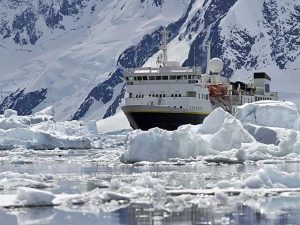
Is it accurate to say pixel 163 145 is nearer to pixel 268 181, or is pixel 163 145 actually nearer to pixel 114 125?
pixel 268 181

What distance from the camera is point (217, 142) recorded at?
2287 inches

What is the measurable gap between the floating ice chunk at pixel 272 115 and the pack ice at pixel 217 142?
7.06ft

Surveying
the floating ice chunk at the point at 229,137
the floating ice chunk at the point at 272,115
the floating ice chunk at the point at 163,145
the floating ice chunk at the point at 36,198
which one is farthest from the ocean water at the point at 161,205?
the floating ice chunk at the point at 272,115

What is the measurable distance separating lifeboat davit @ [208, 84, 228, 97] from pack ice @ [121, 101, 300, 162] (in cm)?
3465

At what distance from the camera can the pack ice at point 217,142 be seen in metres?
55.4

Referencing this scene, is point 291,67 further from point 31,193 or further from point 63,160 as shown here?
point 31,193

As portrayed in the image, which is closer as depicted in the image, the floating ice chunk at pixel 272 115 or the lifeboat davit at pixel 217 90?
the floating ice chunk at pixel 272 115

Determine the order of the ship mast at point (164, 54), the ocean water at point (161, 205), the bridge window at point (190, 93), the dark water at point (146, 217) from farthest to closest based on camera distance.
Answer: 1. the ship mast at point (164, 54)
2. the bridge window at point (190, 93)
3. the ocean water at point (161, 205)
4. the dark water at point (146, 217)

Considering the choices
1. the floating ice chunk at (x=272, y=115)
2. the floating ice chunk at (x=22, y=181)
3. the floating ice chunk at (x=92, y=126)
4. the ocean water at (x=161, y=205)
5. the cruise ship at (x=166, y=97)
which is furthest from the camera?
the floating ice chunk at (x=92, y=126)

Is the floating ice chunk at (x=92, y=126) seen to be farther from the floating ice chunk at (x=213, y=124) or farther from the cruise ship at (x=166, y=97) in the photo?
the floating ice chunk at (x=213, y=124)

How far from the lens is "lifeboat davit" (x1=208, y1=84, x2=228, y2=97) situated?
97.3 m

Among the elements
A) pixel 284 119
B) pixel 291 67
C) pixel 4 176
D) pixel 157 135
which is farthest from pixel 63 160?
pixel 291 67

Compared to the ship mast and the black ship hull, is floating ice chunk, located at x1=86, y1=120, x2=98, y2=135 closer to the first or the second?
the ship mast

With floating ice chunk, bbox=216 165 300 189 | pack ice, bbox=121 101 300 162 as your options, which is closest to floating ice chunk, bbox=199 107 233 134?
pack ice, bbox=121 101 300 162
